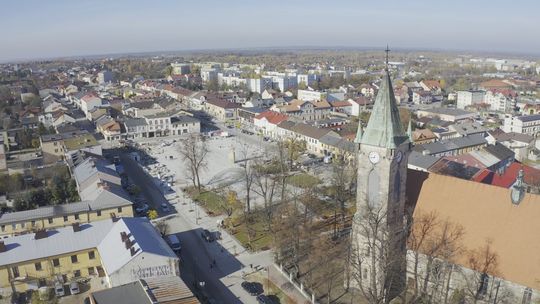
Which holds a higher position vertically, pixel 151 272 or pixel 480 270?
pixel 480 270

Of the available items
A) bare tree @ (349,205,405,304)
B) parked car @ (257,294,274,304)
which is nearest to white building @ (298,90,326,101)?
parked car @ (257,294,274,304)

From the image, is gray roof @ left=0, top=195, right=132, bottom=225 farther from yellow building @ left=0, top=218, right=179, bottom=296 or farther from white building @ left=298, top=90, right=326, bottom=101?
white building @ left=298, top=90, right=326, bottom=101

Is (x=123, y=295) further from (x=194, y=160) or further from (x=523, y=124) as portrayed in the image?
(x=523, y=124)

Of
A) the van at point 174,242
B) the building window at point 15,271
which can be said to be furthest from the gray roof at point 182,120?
the building window at point 15,271

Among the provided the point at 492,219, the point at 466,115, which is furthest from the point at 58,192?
the point at 466,115

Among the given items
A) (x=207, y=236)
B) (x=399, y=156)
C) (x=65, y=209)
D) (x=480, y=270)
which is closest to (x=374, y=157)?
(x=399, y=156)

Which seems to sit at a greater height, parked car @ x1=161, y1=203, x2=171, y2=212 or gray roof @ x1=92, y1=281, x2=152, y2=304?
gray roof @ x1=92, y1=281, x2=152, y2=304

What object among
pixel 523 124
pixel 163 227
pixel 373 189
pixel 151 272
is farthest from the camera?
pixel 523 124
